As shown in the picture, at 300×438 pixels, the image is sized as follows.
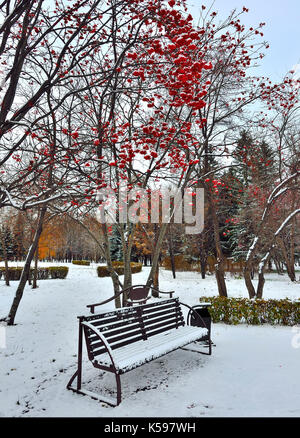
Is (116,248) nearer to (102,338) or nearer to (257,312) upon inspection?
(257,312)

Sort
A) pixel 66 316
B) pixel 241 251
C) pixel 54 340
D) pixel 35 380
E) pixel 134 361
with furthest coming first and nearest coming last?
1. pixel 241 251
2. pixel 66 316
3. pixel 54 340
4. pixel 35 380
5. pixel 134 361

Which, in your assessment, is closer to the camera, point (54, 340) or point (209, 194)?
point (54, 340)

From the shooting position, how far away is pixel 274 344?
5398mm

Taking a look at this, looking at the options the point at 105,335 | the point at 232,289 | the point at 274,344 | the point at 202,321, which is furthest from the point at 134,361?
the point at 232,289

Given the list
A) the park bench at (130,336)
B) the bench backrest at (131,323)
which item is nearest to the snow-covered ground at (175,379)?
the park bench at (130,336)

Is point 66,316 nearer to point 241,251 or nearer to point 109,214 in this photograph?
point 109,214

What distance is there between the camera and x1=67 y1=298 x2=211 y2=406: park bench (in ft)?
11.3

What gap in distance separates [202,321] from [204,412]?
7.59 feet

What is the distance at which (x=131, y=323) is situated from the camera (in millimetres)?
4254

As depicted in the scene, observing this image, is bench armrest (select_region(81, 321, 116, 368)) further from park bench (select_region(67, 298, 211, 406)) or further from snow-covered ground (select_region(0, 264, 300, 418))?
snow-covered ground (select_region(0, 264, 300, 418))

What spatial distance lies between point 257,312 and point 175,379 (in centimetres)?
385

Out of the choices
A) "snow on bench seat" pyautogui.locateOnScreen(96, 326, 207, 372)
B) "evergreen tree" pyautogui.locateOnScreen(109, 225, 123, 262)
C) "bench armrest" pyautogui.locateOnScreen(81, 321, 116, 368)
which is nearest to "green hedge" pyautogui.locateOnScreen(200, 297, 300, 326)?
"snow on bench seat" pyautogui.locateOnScreen(96, 326, 207, 372)

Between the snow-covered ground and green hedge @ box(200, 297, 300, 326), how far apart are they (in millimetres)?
381
